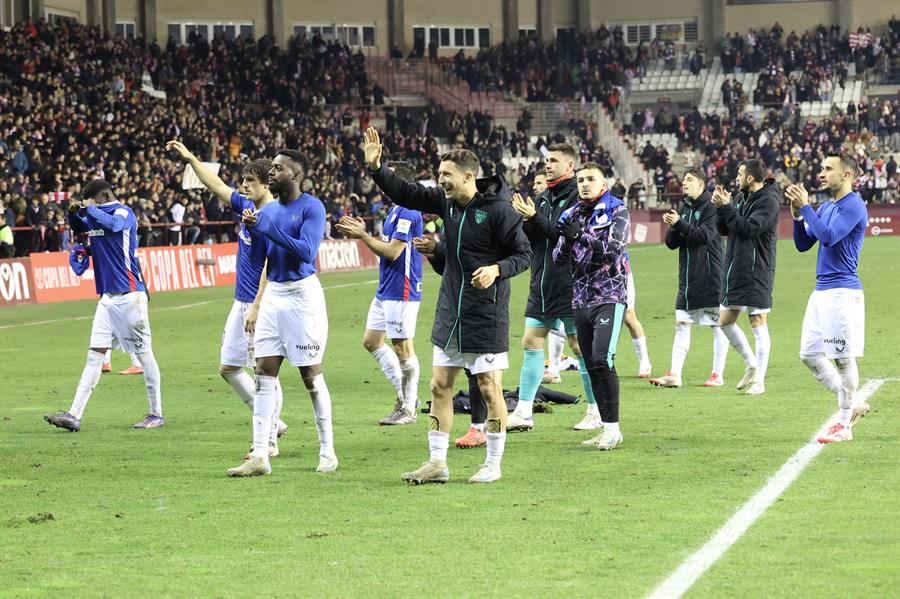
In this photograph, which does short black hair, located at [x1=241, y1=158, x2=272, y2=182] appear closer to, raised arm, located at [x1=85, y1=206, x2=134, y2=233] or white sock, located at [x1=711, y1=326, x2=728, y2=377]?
raised arm, located at [x1=85, y1=206, x2=134, y2=233]

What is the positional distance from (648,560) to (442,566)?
102 centimetres

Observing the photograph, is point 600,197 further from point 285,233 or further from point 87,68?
point 87,68

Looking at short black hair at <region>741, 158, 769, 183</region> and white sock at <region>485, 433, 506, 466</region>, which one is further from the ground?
short black hair at <region>741, 158, 769, 183</region>

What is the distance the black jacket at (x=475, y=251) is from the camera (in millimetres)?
9352

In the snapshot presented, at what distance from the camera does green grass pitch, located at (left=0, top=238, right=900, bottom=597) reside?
691 cm

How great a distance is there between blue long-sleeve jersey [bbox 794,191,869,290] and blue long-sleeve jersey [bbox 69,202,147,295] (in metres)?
5.92

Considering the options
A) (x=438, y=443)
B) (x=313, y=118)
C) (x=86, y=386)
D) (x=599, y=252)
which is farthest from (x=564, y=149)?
(x=313, y=118)

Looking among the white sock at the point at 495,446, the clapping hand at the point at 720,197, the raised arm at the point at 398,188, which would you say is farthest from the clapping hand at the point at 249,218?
the clapping hand at the point at 720,197

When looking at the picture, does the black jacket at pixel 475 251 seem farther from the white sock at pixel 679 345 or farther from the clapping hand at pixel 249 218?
the white sock at pixel 679 345

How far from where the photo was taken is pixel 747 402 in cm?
1336

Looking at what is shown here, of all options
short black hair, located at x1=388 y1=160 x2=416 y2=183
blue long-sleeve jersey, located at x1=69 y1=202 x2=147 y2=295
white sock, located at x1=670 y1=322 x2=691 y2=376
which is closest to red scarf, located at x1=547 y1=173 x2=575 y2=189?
short black hair, located at x1=388 y1=160 x2=416 y2=183

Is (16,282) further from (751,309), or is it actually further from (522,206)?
(522,206)

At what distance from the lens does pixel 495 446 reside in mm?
9438

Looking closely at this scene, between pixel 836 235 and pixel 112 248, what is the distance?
20.9 feet
